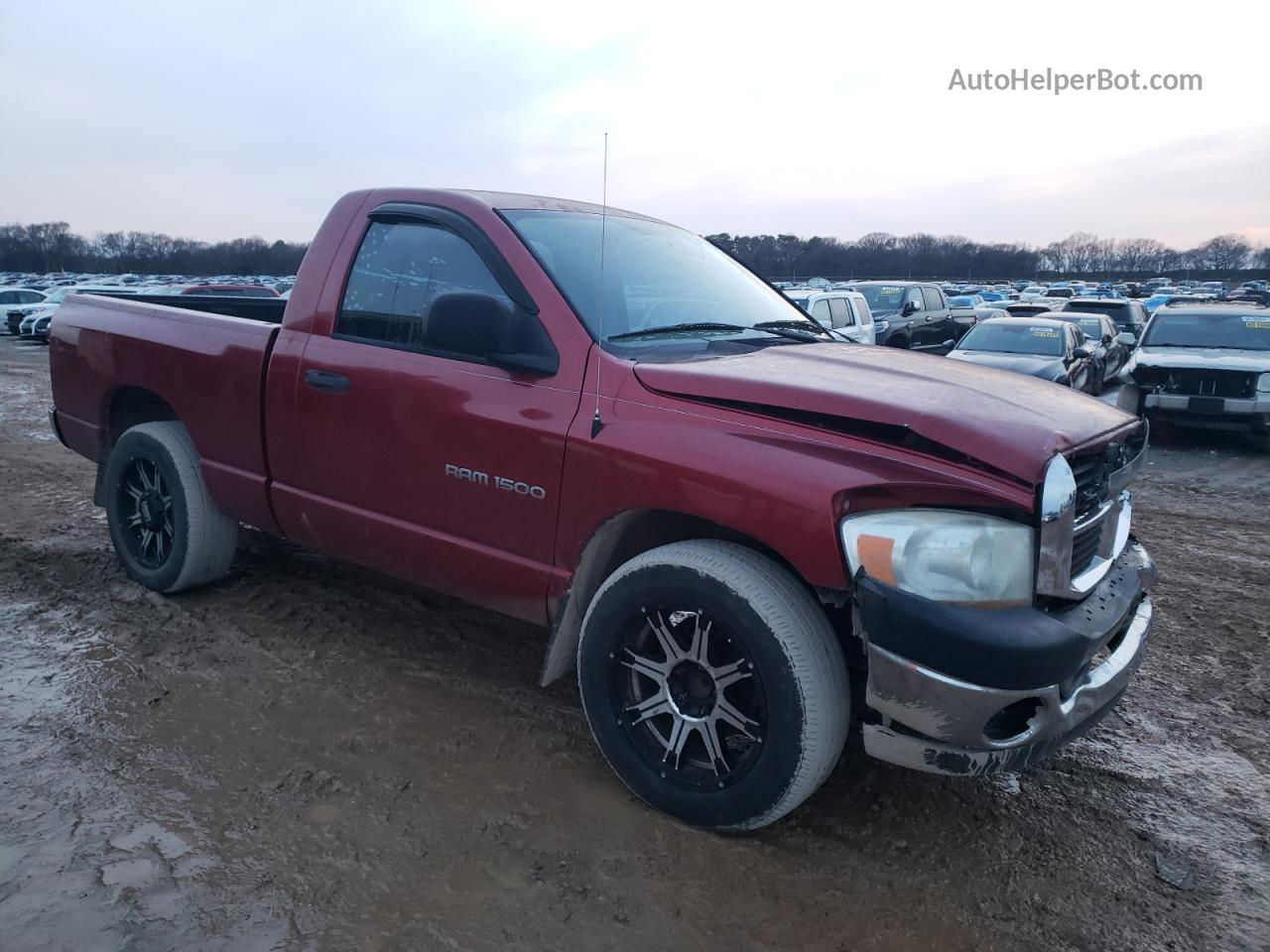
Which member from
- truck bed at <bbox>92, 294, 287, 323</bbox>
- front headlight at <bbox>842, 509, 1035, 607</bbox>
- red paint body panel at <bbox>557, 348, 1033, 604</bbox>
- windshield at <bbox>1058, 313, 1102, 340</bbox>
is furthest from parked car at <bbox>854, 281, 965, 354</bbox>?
front headlight at <bbox>842, 509, 1035, 607</bbox>

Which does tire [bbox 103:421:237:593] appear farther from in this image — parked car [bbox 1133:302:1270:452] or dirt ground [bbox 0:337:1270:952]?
parked car [bbox 1133:302:1270:452]

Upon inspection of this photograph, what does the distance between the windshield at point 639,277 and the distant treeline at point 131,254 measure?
69354 millimetres

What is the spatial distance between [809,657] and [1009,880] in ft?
3.08

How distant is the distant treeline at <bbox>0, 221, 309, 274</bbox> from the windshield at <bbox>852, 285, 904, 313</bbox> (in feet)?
190

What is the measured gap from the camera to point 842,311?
46.7 ft

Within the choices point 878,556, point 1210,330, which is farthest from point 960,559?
point 1210,330

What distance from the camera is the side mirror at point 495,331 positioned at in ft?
9.86

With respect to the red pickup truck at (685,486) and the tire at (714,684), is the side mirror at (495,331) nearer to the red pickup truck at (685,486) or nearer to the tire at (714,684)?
the red pickup truck at (685,486)

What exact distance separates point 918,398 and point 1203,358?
997cm

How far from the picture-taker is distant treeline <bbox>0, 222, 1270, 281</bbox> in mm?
71688

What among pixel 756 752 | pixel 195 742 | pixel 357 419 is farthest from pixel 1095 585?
pixel 195 742

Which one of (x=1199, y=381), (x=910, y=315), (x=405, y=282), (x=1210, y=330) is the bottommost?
(x=1199, y=381)

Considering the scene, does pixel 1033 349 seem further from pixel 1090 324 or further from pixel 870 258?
pixel 870 258

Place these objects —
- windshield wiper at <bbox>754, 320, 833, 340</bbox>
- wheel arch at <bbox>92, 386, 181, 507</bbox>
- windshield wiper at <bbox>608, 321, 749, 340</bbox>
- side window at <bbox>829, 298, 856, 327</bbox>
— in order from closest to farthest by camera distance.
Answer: windshield wiper at <bbox>608, 321, 749, 340</bbox>, windshield wiper at <bbox>754, 320, 833, 340</bbox>, wheel arch at <bbox>92, 386, 181, 507</bbox>, side window at <bbox>829, 298, 856, 327</bbox>
